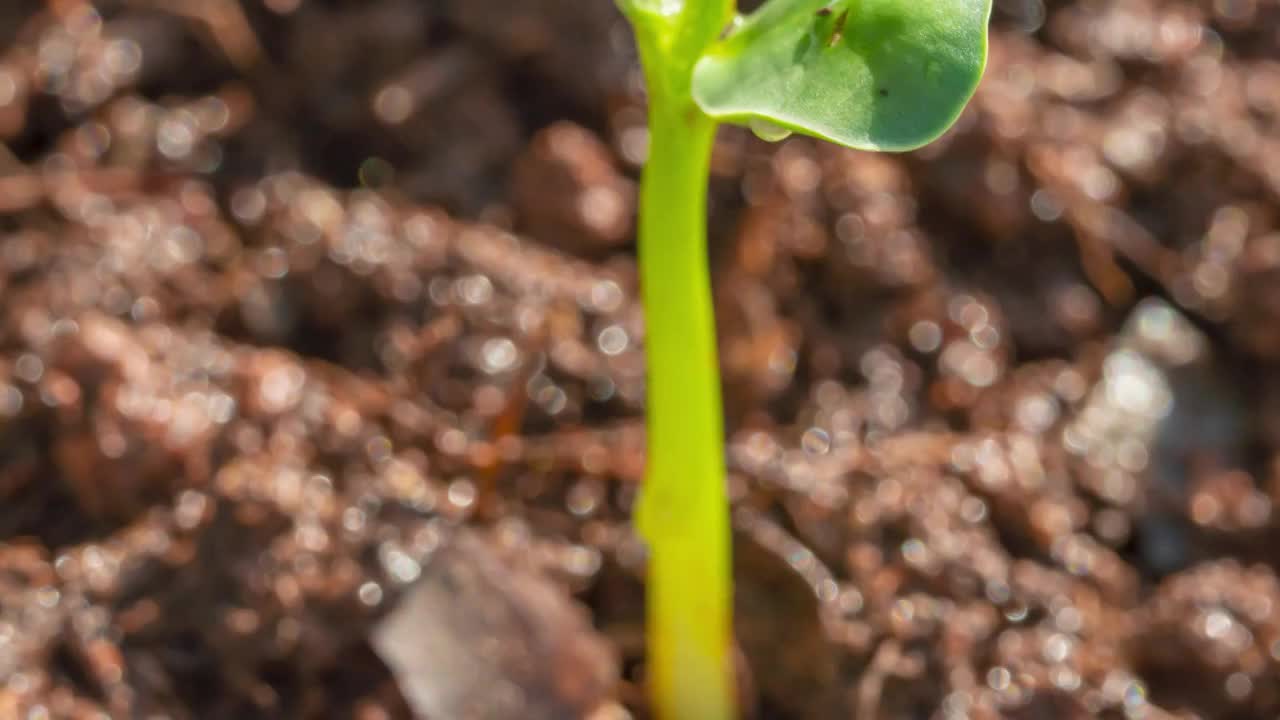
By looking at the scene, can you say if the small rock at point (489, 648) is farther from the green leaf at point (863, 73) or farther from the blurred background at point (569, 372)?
the green leaf at point (863, 73)

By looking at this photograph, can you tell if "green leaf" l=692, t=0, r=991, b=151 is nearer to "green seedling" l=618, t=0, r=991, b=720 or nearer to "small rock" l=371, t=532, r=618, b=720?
"green seedling" l=618, t=0, r=991, b=720

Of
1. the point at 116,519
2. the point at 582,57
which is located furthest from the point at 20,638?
the point at 582,57

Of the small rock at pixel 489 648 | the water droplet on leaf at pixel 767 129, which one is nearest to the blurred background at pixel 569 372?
the small rock at pixel 489 648

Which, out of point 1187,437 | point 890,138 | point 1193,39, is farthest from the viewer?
point 1193,39

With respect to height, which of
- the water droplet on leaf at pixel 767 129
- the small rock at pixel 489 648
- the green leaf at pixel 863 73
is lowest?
the small rock at pixel 489 648

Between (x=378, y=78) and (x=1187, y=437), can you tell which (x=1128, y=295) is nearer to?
(x=1187, y=437)

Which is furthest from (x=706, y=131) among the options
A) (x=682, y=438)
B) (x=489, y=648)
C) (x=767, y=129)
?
(x=489, y=648)
